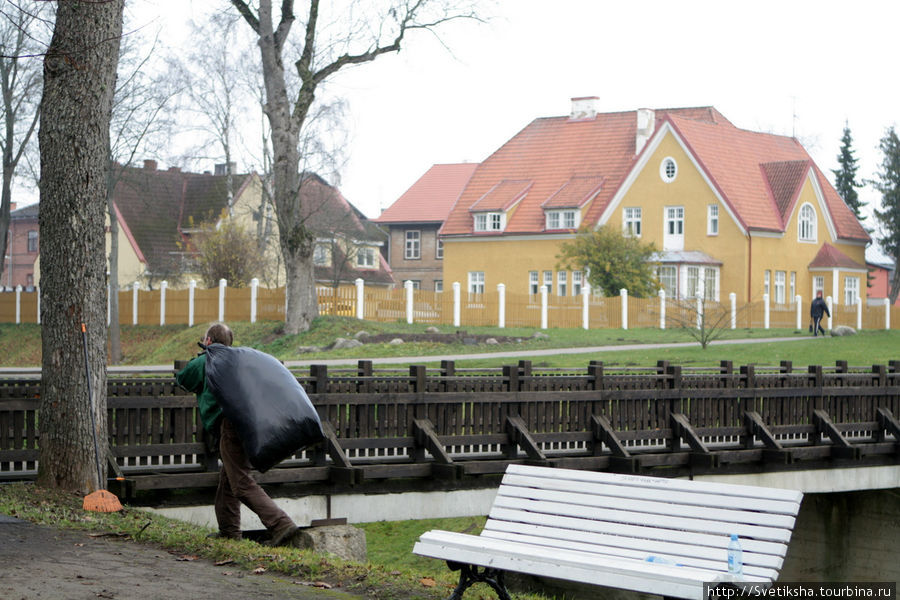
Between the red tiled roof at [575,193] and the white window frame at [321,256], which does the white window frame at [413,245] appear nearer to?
the white window frame at [321,256]

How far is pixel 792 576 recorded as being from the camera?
18.3m

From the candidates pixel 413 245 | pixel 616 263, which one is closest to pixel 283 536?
pixel 616 263

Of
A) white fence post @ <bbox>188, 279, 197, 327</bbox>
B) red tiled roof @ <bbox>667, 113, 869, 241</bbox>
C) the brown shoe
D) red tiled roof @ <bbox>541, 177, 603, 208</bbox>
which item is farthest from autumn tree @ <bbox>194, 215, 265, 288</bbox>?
the brown shoe

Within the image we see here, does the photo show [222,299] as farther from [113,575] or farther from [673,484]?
[673,484]

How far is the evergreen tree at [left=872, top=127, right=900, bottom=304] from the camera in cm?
7775

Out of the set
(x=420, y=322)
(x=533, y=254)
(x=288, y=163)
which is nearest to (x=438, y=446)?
(x=288, y=163)

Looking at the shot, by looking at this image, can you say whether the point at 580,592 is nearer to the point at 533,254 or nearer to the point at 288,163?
the point at 288,163

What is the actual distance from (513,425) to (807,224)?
1872 inches

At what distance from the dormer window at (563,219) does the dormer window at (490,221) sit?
2.72 metres

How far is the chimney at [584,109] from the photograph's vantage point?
6688cm

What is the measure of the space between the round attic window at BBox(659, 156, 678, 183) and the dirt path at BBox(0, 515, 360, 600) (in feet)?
166

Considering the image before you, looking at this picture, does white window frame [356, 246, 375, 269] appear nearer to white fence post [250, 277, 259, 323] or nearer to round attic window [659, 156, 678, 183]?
round attic window [659, 156, 678, 183]

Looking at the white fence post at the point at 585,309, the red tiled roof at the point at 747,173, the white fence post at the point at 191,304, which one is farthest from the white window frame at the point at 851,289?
the white fence post at the point at 191,304

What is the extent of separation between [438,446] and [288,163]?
23.4 m
